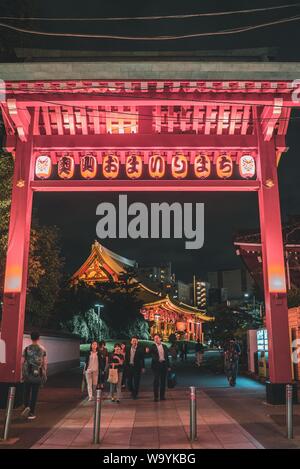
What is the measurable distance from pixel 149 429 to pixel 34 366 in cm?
322

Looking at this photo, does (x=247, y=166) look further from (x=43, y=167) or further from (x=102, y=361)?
(x=102, y=361)

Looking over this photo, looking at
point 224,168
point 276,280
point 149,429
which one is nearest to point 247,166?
point 224,168

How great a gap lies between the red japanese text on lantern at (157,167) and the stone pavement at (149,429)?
22.2 ft

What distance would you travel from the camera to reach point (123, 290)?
53844 mm

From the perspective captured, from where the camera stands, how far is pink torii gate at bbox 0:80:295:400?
12516 mm

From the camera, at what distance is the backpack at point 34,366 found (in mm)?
10734

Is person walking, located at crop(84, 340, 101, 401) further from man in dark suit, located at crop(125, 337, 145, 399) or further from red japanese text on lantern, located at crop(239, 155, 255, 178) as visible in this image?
red japanese text on lantern, located at crop(239, 155, 255, 178)

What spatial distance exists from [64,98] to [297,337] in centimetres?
1217

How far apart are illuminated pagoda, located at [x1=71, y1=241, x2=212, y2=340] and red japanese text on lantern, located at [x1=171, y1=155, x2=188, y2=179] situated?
3581 cm

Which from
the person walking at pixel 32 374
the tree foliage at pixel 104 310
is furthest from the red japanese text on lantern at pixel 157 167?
the tree foliage at pixel 104 310

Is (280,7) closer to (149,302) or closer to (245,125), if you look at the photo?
(245,125)

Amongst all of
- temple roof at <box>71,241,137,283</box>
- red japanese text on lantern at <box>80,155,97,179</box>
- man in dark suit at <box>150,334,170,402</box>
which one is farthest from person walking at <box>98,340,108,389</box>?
temple roof at <box>71,241,137,283</box>

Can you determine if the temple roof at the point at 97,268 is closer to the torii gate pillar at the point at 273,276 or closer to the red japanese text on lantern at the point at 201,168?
the red japanese text on lantern at the point at 201,168

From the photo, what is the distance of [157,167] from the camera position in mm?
13844
